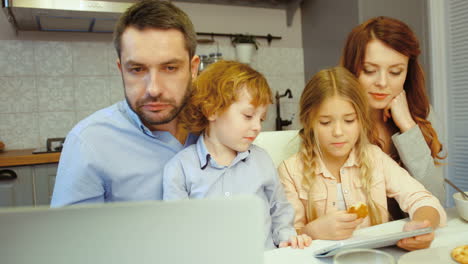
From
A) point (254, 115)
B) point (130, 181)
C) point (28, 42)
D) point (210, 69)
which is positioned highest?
point (28, 42)

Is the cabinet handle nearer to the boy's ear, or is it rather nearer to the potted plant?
the boy's ear

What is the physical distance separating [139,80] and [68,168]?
0.84 feet

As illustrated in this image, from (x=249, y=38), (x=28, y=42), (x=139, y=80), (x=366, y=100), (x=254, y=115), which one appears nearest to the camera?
(x=139, y=80)

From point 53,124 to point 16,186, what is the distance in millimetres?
659

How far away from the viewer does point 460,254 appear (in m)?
0.60

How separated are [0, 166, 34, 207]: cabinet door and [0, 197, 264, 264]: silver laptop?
1.91 m

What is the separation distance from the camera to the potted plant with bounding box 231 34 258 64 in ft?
9.11

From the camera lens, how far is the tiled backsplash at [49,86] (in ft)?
7.86

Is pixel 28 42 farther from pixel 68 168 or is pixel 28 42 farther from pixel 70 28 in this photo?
pixel 68 168

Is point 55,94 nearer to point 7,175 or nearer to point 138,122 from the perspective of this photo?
point 7,175

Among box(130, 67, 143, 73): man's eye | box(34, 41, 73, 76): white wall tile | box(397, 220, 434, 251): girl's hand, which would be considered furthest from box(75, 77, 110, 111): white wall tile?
box(397, 220, 434, 251): girl's hand

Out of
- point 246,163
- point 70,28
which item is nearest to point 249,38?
point 70,28

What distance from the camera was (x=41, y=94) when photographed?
2.45 metres

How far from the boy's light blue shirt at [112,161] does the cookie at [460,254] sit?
0.60 meters
